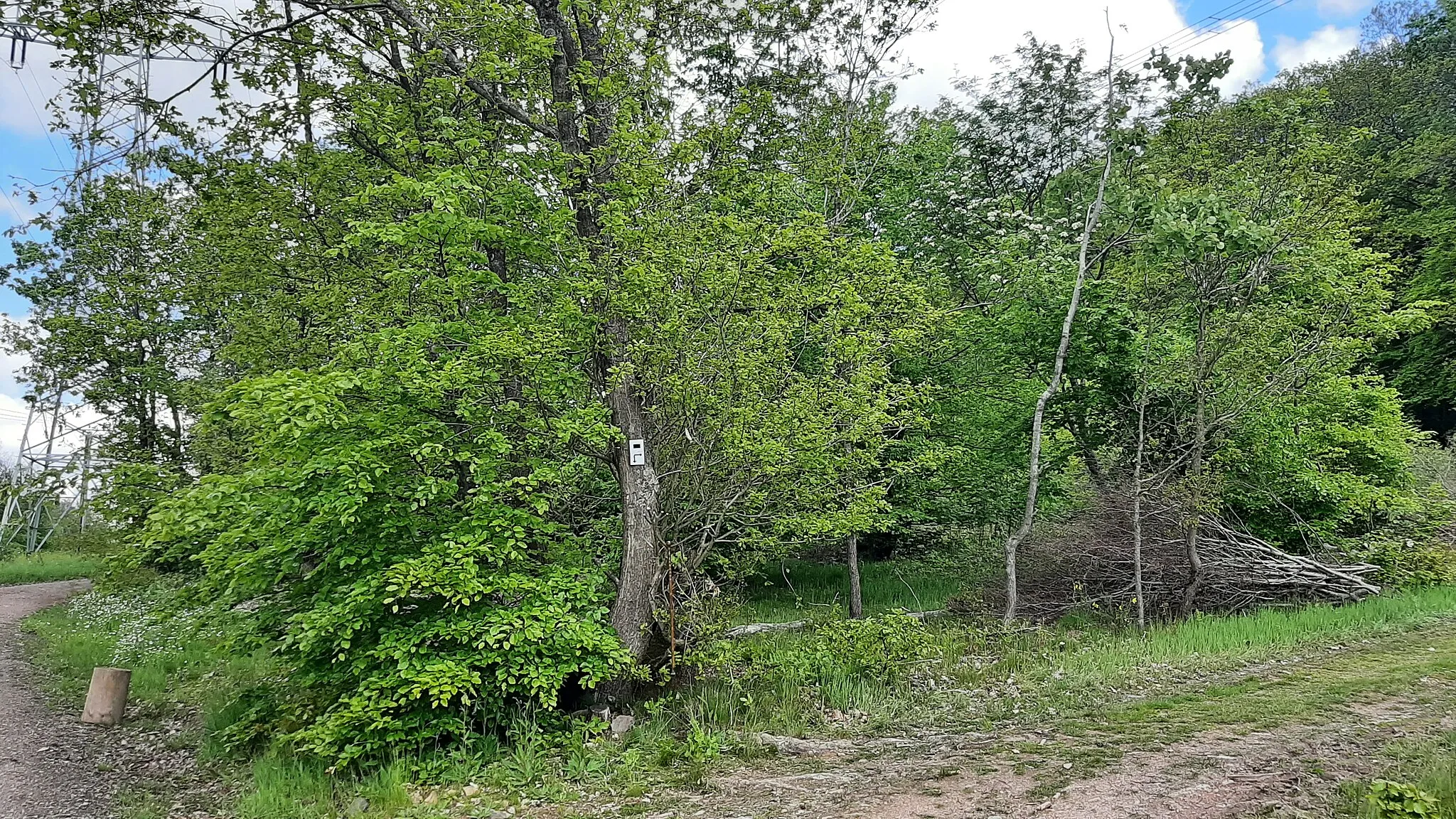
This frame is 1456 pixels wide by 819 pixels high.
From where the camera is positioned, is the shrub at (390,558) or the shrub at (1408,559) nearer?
the shrub at (390,558)

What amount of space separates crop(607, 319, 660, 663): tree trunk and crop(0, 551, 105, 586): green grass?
18.9 metres

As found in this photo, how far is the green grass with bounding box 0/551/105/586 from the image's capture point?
20016 millimetres

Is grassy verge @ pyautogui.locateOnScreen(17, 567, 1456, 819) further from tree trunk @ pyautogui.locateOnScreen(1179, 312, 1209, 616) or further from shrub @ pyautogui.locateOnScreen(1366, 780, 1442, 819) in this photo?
tree trunk @ pyautogui.locateOnScreen(1179, 312, 1209, 616)

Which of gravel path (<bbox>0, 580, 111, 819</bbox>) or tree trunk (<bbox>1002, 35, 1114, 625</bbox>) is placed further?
tree trunk (<bbox>1002, 35, 1114, 625</bbox>)

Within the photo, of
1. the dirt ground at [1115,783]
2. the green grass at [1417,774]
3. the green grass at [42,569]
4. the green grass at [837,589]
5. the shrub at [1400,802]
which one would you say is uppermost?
the green grass at [42,569]

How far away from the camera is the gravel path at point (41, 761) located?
591 centimetres

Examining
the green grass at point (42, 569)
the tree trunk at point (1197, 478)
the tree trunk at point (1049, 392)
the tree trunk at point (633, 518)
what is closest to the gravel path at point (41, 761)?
the tree trunk at point (633, 518)

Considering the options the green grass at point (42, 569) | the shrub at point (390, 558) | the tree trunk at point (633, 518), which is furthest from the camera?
the green grass at point (42, 569)

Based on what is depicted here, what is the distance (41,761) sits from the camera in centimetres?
694

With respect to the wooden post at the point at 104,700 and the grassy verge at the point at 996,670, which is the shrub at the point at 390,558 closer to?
the grassy verge at the point at 996,670

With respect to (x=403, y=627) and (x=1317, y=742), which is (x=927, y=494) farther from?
(x=403, y=627)

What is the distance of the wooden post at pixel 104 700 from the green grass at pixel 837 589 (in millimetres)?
7306

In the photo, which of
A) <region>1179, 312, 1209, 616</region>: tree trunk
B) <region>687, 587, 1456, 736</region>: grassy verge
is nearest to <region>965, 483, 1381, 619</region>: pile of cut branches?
<region>1179, 312, 1209, 616</region>: tree trunk

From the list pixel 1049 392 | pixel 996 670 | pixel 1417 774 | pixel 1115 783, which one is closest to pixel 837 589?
pixel 1049 392
